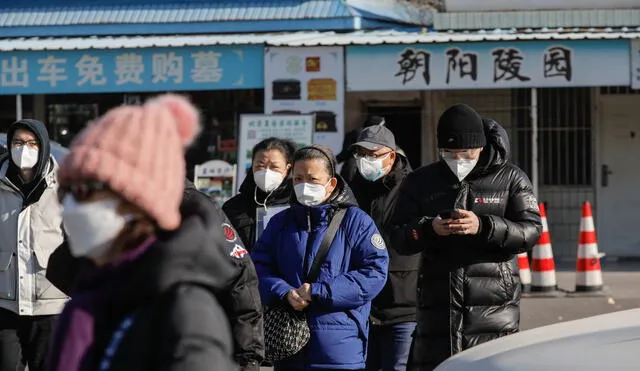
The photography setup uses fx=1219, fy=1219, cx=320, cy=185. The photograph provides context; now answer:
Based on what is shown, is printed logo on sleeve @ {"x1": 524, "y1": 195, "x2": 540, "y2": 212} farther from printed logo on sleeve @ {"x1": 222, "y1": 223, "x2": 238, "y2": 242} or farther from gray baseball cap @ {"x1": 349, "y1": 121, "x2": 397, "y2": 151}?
printed logo on sleeve @ {"x1": 222, "y1": 223, "x2": 238, "y2": 242}

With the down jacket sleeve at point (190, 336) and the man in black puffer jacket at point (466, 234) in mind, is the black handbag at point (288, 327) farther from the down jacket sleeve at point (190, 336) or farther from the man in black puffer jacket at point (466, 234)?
the down jacket sleeve at point (190, 336)

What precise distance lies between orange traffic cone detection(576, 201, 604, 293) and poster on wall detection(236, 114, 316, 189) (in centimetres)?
350

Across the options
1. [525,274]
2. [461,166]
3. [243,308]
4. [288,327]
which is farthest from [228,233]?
[525,274]

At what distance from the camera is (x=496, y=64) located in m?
15.1

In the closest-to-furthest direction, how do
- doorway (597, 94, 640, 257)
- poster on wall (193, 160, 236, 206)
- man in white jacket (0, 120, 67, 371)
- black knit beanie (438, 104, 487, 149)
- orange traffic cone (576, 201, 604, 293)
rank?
1. black knit beanie (438, 104, 487, 149)
2. man in white jacket (0, 120, 67, 371)
3. orange traffic cone (576, 201, 604, 293)
4. poster on wall (193, 160, 236, 206)
5. doorway (597, 94, 640, 257)

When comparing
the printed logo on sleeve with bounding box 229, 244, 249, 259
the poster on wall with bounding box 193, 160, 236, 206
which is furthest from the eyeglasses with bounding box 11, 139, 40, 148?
the poster on wall with bounding box 193, 160, 236, 206

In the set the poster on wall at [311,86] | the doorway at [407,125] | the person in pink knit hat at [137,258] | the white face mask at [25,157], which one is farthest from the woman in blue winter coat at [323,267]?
the doorway at [407,125]

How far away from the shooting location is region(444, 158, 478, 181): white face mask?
5.86 meters

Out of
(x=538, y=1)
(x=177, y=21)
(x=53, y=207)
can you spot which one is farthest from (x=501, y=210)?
(x=177, y=21)

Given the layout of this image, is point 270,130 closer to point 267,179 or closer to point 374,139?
point 374,139

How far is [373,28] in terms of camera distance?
1773 cm

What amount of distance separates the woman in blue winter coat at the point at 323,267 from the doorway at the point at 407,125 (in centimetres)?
1156

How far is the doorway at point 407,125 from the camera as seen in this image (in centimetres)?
1767

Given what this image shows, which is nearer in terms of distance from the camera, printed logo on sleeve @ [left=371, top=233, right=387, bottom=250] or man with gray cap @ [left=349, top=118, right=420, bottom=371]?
printed logo on sleeve @ [left=371, top=233, right=387, bottom=250]
